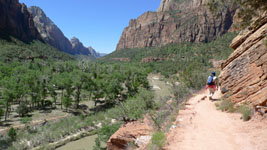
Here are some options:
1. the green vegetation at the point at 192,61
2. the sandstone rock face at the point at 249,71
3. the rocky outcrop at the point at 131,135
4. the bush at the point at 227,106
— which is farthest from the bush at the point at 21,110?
the sandstone rock face at the point at 249,71

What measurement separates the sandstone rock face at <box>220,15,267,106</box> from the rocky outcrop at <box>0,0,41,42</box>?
331 feet

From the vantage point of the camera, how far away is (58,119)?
23656 millimetres

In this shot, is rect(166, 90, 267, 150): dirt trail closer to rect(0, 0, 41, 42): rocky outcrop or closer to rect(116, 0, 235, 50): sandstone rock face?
rect(116, 0, 235, 50): sandstone rock face

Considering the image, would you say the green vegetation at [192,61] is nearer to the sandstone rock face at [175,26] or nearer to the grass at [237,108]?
the grass at [237,108]

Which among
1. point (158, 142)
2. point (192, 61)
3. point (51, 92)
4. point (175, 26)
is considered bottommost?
point (158, 142)

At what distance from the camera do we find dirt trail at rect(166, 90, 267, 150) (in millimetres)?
4328

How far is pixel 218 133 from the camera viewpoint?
513 centimetres

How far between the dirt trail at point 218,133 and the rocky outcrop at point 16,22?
330ft

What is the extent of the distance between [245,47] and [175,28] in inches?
4805

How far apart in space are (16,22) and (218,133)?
124422 mm

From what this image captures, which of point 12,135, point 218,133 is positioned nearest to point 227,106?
point 218,133

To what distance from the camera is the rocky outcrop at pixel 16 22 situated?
87.0m

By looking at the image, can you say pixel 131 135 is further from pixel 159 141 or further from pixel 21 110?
pixel 21 110

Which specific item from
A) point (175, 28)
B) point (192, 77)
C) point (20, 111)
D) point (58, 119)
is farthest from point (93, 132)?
point (175, 28)
